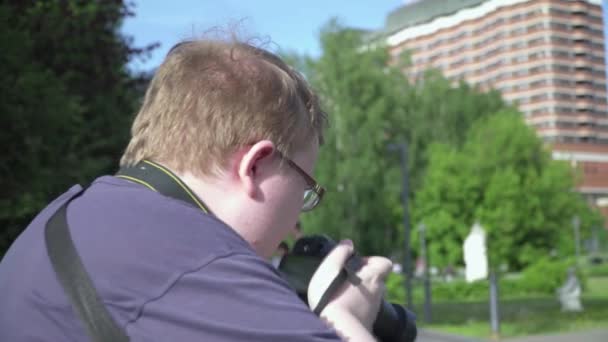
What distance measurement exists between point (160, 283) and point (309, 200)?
479mm

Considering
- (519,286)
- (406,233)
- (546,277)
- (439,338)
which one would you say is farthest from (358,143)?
(439,338)

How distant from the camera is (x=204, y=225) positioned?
1.22m

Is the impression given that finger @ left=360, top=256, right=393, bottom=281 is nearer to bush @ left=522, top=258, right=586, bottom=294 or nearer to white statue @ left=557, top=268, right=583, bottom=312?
white statue @ left=557, top=268, right=583, bottom=312

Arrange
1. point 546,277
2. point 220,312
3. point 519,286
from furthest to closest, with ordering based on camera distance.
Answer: point 519,286 < point 546,277 < point 220,312

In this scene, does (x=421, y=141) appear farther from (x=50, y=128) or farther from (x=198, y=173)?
(x=198, y=173)

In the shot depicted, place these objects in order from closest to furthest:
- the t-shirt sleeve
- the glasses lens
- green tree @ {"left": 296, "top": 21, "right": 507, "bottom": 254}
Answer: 1. the t-shirt sleeve
2. the glasses lens
3. green tree @ {"left": 296, "top": 21, "right": 507, "bottom": 254}

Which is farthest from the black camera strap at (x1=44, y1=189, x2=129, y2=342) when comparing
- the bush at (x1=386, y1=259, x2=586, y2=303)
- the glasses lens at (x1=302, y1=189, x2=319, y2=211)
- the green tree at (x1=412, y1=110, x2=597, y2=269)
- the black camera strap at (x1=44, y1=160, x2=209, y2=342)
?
the green tree at (x1=412, y1=110, x2=597, y2=269)

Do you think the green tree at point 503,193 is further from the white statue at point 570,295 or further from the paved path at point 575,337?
the paved path at point 575,337

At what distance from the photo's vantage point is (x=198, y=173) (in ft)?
4.49

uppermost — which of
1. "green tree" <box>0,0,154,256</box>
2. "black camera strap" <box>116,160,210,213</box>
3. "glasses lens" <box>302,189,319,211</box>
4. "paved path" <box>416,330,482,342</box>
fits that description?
"green tree" <box>0,0,154,256</box>

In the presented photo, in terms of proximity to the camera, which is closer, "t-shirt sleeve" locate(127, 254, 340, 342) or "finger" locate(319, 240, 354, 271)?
"t-shirt sleeve" locate(127, 254, 340, 342)

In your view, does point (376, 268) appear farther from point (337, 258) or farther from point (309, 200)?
point (309, 200)

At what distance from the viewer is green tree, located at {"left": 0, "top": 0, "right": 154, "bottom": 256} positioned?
1219 centimetres

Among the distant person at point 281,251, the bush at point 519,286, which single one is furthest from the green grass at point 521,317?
the distant person at point 281,251
